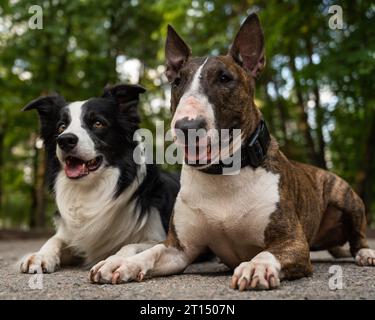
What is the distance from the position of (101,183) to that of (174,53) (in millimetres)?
1384

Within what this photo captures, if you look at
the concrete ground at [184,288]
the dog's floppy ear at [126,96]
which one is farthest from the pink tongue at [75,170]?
the concrete ground at [184,288]

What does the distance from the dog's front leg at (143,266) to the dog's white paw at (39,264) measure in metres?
0.85

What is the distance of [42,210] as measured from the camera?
13.9 m

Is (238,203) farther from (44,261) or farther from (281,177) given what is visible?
(44,261)

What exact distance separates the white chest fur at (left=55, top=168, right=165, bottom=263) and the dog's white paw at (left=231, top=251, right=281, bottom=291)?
182 cm

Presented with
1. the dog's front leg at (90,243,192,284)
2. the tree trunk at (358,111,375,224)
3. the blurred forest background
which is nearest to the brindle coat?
the dog's front leg at (90,243,192,284)

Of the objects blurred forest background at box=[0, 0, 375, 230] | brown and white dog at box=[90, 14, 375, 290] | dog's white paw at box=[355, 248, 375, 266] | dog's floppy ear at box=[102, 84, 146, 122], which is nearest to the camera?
brown and white dog at box=[90, 14, 375, 290]

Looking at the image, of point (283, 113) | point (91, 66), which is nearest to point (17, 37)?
point (91, 66)

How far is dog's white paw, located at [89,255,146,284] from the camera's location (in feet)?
11.2

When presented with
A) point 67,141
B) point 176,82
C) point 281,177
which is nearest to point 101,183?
point 67,141

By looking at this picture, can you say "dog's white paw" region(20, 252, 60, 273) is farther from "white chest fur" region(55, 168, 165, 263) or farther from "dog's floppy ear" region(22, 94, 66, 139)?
"dog's floppy ear" region(22, 94, 66, 139)

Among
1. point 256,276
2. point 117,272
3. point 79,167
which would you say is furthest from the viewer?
point 79,167

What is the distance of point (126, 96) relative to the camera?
16.9ft
